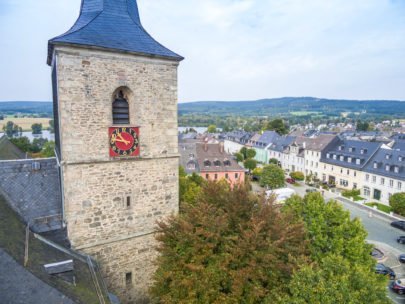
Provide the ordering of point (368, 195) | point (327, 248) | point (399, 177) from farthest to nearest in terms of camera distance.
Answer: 1. point (368, 195)
2. point (399, 177)
3. point (327, 248)

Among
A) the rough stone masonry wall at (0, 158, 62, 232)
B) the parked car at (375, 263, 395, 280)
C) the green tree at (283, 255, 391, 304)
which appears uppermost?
the rough stone masonry wall at (0, 158, 62, 232)

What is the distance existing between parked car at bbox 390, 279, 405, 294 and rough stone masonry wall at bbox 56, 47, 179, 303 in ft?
54.6

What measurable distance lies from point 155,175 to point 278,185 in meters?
34.3

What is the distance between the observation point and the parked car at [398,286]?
Result: 62.3 ft

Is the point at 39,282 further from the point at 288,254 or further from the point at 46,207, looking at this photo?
the point at 288,254

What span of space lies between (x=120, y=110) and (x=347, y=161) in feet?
149

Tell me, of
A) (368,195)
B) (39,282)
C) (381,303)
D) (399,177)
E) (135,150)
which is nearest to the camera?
(39,282)

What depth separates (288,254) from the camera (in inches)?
407

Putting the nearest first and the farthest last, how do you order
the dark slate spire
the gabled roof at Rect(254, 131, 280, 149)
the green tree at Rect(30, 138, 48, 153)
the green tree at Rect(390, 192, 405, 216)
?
the dark slate spire, the green tree at Rect(390, 192, 405, 216), the green tree at Rect(30, 138, 48, 153), the gabled roof at Rect(254, 131, 280, 149)

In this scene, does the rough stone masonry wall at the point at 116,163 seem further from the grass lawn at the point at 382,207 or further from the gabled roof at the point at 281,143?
the gabled roof at the point at 281,143

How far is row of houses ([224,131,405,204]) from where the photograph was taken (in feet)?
130

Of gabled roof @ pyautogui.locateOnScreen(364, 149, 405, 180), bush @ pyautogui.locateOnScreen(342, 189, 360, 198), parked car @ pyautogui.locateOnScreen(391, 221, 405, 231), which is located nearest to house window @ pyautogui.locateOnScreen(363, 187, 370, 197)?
bush @ pyautogui.locateOnScreen(342, 189, 360, 198)

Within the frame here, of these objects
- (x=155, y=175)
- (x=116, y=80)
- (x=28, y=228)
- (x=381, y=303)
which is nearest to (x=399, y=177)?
(x=381, y=303)

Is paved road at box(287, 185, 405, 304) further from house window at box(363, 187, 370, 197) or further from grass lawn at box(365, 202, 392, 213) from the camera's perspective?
house window at box(363, 187, 370, 197)
